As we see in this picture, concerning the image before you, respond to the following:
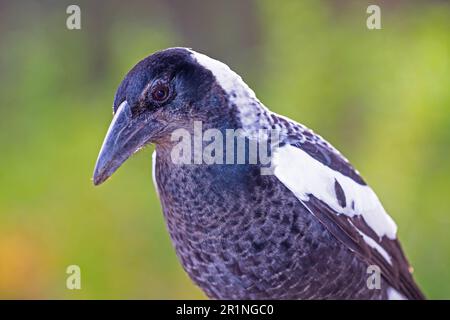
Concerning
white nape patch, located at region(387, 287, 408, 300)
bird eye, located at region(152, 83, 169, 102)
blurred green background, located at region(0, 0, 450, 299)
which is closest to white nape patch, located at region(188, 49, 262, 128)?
bird eye, located at region(152, 83, 169, 102)

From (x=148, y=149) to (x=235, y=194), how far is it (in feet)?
3.97

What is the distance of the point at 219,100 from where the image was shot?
160 cm

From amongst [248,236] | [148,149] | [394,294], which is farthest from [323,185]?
[148,149]

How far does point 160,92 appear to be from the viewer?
1532 millimetres

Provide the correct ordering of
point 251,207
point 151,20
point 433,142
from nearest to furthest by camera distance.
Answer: point 251,207 → point 433,142 → point 151,20

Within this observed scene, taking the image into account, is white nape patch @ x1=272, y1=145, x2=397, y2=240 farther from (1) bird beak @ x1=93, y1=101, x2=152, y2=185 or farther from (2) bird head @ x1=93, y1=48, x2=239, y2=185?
(1) bird beak @ x1=93, y1=101, x2=152, y2=185

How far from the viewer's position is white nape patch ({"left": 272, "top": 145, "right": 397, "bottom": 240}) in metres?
1.62

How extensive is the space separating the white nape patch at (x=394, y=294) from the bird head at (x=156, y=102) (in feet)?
2.14

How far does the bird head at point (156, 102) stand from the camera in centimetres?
151

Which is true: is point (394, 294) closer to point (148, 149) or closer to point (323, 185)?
point (323, 185)

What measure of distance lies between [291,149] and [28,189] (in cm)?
143

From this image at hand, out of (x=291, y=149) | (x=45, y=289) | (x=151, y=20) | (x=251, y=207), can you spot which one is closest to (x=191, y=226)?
(x=251, y=207)

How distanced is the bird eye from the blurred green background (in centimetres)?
121

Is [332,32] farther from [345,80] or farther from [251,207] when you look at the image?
[251,207]
